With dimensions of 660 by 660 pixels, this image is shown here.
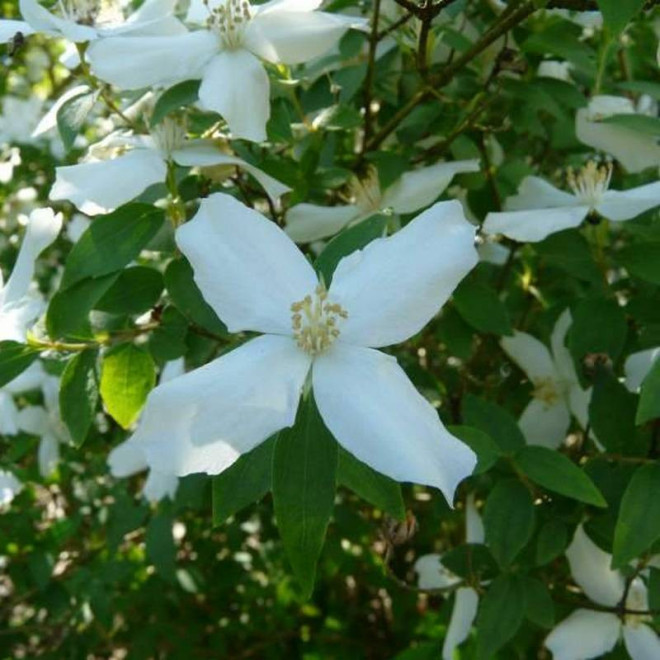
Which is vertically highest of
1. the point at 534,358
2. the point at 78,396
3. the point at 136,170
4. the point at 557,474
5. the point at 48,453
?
the point at 136,170

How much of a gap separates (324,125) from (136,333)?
0.36 metres

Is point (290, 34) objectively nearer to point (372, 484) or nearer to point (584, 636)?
point (372, 484)

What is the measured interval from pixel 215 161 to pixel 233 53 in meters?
0.13

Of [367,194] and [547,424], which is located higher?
[367,194]

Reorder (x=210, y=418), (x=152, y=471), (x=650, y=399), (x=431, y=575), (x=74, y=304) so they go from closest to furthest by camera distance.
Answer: (x=210, y=418), (x=650, y=399), (x=74, y=304), (x=152, y=471), (x=431, y=575)

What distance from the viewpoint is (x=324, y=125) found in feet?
4.32

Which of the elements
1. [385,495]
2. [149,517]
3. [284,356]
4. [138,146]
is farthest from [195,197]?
[149,517]

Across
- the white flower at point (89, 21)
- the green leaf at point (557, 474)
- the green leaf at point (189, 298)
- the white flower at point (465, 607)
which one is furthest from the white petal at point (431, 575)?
the white flower at point (89, 21)

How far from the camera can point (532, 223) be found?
47.9 inches

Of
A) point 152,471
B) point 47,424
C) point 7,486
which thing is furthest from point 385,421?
point 47,424

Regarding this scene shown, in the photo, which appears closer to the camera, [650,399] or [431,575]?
[650,399]

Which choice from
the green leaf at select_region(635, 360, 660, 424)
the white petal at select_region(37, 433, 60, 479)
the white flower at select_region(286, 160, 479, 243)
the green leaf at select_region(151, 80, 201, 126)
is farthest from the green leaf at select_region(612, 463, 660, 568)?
the white petal at select_region(37, 433, 60, 479)

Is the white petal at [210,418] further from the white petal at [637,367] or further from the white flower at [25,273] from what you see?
the white petal at [637,367]

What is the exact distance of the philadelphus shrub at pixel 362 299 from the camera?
A: 936 millimetres
